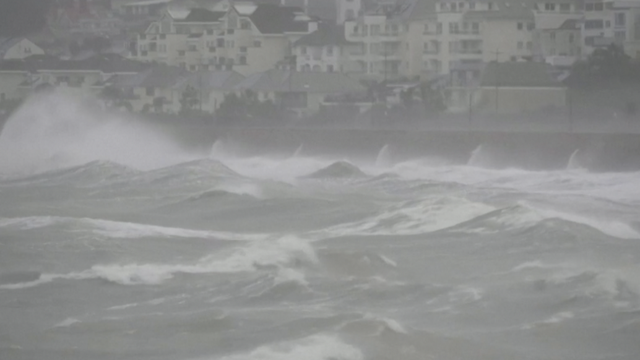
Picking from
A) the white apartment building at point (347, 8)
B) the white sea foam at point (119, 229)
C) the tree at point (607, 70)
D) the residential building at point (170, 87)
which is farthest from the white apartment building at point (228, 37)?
the white sea foam at point (119, 229)

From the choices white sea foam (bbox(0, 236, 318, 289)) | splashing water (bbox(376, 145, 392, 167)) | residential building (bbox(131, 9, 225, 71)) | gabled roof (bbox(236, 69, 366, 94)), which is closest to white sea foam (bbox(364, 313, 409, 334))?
white sea foam (bbox(0, 236, 318, 289))

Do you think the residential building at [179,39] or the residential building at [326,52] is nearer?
the residential building at [326,52]

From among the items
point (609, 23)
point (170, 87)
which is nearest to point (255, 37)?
point (170, 87)

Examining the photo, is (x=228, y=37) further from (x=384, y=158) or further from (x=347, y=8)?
(x=384, y=158)

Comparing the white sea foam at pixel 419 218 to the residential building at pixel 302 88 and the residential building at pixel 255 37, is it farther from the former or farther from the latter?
the residential building at pixel 255 37

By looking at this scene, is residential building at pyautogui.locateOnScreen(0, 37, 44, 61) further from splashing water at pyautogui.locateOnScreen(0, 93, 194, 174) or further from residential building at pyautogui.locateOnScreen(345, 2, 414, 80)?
residential building at pyautogui.locateOnScreen(345, 2, 414, 80)

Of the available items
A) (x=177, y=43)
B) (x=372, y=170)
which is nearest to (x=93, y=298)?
(x=372, y=170)

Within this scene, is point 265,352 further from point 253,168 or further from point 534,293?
point 253,168
